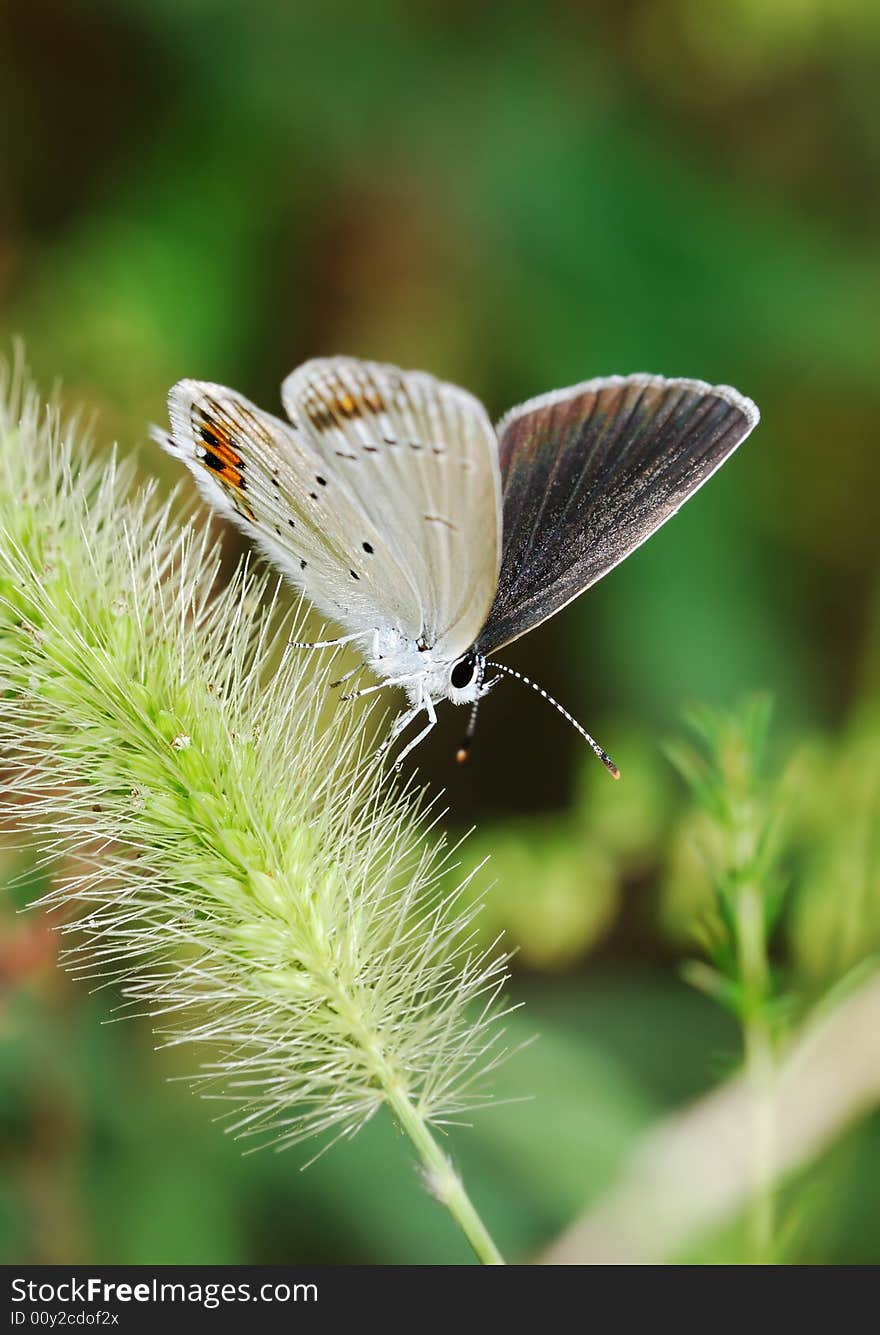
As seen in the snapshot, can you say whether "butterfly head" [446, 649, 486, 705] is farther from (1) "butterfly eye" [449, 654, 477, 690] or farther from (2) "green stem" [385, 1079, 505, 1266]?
(2) "green stem" [385, 1079, 505, 1266]

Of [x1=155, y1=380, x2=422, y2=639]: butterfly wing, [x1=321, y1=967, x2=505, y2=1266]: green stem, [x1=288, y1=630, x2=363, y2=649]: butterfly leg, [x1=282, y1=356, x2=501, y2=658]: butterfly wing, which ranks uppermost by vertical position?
[x1=282, y1=356, x2=501, y2=658]: butterfly wing

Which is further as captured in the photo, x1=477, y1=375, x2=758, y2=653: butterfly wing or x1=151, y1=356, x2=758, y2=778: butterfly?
x1=477, y1=375, x2=758, y2=653: butterfly wing

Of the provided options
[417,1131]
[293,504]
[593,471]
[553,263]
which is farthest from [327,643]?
[553,263]

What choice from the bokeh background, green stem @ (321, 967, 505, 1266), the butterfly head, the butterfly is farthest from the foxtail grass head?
the bokeh background

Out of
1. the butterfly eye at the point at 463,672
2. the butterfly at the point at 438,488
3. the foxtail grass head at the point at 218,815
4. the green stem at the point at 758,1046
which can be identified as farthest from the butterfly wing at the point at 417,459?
the green stem at the point at 758,1046

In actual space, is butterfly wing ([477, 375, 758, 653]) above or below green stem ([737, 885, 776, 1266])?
above

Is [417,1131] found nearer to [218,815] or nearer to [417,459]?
[218,815]
